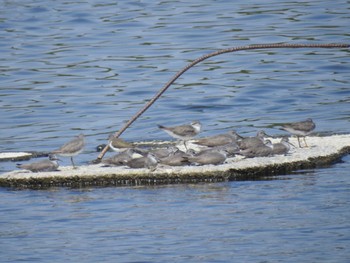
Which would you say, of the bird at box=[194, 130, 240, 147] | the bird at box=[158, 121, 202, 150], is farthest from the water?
the bird at box=[158, 121, 202, 150]

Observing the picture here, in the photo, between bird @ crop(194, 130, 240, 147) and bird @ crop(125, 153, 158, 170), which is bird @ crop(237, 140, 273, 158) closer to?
bird @ crop(194, 130, 240, 147)

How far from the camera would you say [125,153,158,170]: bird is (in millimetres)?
17406

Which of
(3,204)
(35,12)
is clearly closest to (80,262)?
(3,204)

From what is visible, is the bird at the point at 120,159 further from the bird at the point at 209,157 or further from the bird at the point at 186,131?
the bird at the point at 186,131

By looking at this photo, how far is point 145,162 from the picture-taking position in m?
17.5

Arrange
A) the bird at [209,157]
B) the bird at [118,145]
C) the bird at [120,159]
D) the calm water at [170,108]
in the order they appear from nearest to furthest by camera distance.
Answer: the calm water at [170,108] < the bird at [209,157] < the bird at [120,159] < the bird at [118,145]

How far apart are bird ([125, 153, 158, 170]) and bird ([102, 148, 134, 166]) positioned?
17 centimetres

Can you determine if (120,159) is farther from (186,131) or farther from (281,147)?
(281,147)

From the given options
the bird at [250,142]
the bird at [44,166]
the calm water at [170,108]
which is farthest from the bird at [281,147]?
the bird at [44,166]

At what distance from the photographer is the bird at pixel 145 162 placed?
685 inches

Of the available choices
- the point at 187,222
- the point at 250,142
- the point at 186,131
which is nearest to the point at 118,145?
the point at 186,131

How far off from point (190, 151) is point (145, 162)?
3.26 ft

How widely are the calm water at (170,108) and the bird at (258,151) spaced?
2.60 ft

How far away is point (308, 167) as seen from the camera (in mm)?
18156
